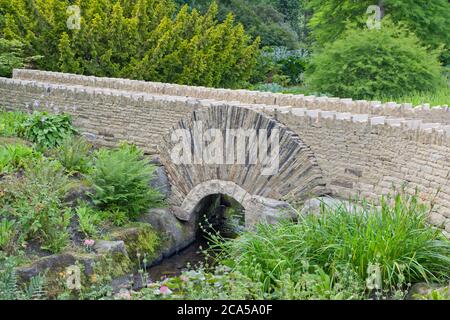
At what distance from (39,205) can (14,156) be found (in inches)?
69.0

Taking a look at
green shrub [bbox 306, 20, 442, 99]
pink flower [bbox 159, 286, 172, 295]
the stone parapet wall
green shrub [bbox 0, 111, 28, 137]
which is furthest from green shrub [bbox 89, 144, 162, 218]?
green shrub [bbox 306, 20, 442, 99]

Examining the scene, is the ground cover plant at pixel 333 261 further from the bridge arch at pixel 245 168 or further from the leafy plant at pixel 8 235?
the leafy plant at pixel 8 235

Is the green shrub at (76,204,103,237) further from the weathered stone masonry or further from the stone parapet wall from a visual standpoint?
the stone parapet wall

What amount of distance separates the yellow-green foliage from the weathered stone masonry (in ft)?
8.75

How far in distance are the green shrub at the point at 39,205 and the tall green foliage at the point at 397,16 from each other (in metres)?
10.1

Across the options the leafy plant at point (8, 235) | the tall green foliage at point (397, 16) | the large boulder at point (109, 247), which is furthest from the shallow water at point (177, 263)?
the tall green foliage at point (397, 16)

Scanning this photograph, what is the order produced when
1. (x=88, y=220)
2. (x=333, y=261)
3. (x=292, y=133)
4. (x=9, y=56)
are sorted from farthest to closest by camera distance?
1. (x=9, y=56)
2. (x=292, y=133)
3. (x=88, y=220)
4. (x=333, y=261)

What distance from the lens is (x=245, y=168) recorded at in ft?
34.9

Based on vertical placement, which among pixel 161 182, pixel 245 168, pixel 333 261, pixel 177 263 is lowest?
pixel 177 263

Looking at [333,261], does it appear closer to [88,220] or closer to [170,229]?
[88,220]

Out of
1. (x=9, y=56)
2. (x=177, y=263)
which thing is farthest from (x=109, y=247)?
(x=9, y=56)

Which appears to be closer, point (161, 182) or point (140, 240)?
point (140, 240)

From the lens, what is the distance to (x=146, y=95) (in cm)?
1213
